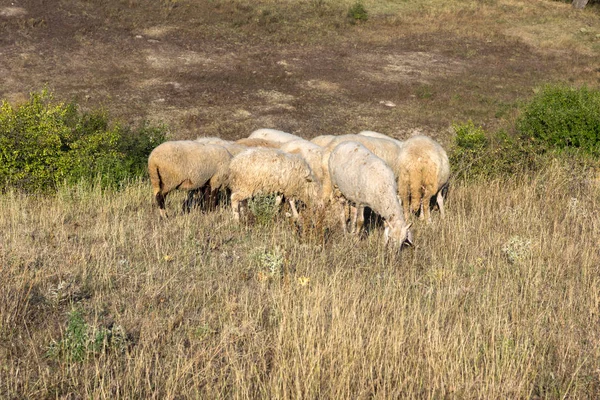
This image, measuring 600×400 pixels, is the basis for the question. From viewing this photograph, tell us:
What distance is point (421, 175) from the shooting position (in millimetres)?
9727

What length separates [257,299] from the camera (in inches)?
223

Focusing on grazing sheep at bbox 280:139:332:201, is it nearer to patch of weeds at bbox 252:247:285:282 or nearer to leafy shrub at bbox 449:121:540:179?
leafy shrub at bbox 449:121:540:179

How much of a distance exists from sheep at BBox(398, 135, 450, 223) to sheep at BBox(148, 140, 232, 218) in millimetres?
3083

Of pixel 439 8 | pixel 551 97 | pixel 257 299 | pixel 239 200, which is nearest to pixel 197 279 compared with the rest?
pixel 257 299

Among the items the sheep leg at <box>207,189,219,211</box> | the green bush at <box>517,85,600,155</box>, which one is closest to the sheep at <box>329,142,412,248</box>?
the sheep leg at <box>207,189,219,211</box>

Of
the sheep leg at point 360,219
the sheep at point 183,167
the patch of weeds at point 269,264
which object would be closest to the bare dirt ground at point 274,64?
the sheep at point 183,167

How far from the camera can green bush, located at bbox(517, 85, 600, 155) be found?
43.8ft

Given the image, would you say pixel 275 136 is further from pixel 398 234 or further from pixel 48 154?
pixel 398 234

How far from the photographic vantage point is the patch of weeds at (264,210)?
8.98m

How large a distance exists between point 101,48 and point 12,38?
14.4ft

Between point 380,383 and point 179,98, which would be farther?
point 179,98

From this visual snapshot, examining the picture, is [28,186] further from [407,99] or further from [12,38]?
[12,38]

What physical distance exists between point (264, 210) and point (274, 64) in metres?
22.7

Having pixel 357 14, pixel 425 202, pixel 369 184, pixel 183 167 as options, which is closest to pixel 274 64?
pixel 357 14
